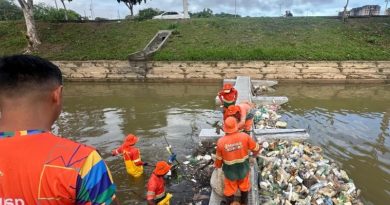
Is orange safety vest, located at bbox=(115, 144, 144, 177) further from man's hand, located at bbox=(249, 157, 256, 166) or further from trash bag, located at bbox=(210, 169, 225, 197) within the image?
man's hand, located at bbox=(249, 157, 256, 166)

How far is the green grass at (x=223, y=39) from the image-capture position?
1998 cm

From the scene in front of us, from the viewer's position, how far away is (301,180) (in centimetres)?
650

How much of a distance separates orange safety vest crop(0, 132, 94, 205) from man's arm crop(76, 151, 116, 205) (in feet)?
0.09

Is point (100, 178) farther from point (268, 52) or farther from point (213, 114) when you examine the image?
point (268, 52)

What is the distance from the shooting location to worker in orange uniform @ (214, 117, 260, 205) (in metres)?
4.80

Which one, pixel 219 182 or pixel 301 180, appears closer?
pixel 219 182

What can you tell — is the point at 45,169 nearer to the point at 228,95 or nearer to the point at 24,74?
the point at 24,74

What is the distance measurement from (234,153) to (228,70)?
14737mm

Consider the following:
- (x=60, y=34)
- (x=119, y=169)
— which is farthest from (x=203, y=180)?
(x=60, y=34)

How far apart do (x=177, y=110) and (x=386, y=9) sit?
89.1 feet

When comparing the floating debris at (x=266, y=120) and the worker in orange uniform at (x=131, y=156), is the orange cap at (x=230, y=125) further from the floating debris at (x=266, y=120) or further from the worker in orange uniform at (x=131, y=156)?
the floating debris at (x=266, y=120)

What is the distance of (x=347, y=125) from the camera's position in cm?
1093

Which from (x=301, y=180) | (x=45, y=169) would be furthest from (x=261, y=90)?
(x=45, y=169)

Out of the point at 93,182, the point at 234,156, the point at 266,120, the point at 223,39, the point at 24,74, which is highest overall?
the point at 223,39
